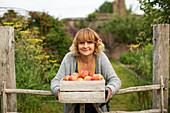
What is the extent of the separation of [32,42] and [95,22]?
417 inches

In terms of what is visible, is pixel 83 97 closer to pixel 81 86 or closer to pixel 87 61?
pixel 81 86

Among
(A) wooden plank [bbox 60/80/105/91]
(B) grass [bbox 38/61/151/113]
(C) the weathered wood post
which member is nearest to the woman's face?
(A) wooden plank [bbox 60/80/105/91]

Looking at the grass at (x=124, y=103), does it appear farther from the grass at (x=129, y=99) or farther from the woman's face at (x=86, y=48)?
the woman's face at (x=86, y=48)

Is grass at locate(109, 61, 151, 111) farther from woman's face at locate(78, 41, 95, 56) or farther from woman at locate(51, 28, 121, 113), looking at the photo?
woman's face at locate(78, 41, 95, 56)

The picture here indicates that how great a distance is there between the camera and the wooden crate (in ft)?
6.98

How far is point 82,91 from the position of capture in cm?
216

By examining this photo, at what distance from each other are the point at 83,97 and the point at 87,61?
61 centimetres

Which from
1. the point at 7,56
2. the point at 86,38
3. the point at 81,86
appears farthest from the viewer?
the point at 7,56

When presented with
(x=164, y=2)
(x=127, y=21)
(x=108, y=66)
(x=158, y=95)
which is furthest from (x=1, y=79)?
(x=127, y=21)

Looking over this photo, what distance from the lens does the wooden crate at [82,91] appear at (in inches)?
83.8

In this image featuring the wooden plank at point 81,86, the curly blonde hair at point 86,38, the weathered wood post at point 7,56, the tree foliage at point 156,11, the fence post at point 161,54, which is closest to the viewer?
the wooden plank at point 81,86

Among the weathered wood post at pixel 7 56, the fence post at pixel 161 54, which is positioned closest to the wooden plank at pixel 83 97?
the weathered wood post at pixel 7 56

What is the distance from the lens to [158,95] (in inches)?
121

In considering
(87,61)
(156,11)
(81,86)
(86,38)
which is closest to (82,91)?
(81,86)
